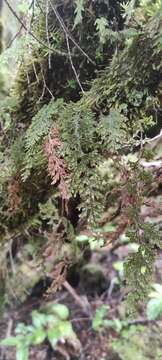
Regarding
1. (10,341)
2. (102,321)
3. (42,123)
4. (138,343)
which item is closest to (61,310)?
(102,321)

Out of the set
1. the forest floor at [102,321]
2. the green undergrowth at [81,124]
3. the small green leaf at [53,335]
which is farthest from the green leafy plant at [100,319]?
the green undergrowth at [81,124]

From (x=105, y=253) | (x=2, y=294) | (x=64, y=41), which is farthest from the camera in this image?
(x=105, y=253)

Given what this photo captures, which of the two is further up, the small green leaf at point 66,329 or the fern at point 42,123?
the fern at point 42,123

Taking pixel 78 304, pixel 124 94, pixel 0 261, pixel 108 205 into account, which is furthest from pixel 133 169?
pixel 78 304

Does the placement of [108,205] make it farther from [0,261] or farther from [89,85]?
[0,261]

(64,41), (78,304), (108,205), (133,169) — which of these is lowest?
(78,304)

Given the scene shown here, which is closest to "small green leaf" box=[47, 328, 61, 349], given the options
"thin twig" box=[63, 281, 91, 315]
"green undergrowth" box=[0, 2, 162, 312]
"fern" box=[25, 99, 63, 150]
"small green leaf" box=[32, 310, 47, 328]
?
"small green leaf" box=[32, 310, 47, 328]

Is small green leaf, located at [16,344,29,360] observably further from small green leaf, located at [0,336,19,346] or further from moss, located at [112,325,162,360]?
moss, located at [112,325,162,360]

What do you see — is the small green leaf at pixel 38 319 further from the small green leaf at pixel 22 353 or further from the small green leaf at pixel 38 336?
the small green leaf at pixel 22 353
